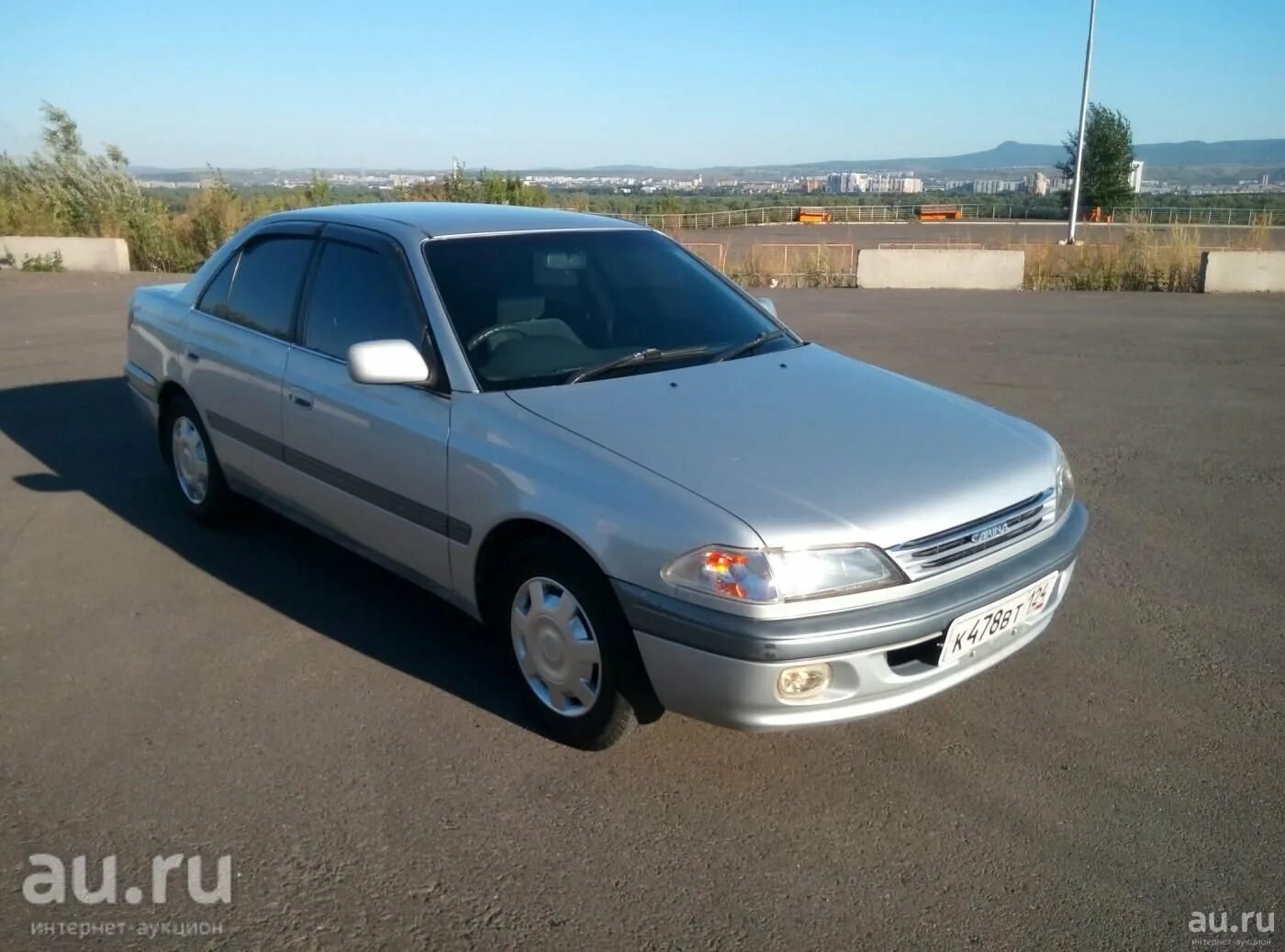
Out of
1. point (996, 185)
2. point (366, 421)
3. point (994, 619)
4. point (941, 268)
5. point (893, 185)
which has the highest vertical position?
point (996, 185)

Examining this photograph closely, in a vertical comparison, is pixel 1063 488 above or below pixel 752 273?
below

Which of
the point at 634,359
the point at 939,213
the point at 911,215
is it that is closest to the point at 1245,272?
the point at 634,359

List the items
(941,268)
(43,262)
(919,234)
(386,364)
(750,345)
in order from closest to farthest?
(386,364), (750,345), (941,268), (43,262), (919,234)

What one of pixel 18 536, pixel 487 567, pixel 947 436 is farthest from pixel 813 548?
pixel 18 536

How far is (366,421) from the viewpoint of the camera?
4.16 metres

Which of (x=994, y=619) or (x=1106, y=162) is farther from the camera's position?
(x=1106, y=162)

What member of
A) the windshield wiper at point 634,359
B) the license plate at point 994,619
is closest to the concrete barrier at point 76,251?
the windshield wiper at point 634,359

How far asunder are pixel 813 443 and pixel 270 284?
280cm

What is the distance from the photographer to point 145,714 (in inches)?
151

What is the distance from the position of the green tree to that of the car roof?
58.5 m

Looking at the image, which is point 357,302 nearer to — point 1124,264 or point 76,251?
point 1124,264

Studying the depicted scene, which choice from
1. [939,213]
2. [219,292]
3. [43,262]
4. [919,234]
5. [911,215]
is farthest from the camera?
[911,215]

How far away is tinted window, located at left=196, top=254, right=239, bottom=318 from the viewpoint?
213 inches

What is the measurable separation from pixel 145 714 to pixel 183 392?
2.29 meters
